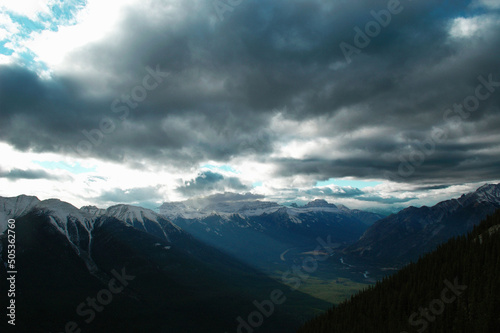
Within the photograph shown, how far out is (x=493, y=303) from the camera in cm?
10575

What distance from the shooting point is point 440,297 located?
128 metres

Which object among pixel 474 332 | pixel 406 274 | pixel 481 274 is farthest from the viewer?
pixel 406 274

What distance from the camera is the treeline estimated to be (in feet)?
356

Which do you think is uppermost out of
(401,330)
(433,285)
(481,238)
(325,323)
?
(481,238)

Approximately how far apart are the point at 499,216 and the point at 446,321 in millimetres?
105178

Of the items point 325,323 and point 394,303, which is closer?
point 394,303

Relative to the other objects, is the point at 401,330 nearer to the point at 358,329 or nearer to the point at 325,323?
the point at 358,329

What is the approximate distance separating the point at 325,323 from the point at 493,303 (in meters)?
79.0

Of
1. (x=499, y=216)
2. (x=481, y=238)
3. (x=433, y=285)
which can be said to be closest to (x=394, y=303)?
(x=433, y=285)

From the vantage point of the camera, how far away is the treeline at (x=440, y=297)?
10844 centimetres

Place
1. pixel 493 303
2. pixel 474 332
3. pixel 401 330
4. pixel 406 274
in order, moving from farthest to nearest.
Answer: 1. pixel 406 274
2. pixel 401 330
3. pixel 493 303
4. pixel 474 332

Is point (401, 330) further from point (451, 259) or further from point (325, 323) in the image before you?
point (451, 259)

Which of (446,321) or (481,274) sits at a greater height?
(481,274)

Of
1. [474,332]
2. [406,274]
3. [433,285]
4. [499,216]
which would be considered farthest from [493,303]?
[499,216]
